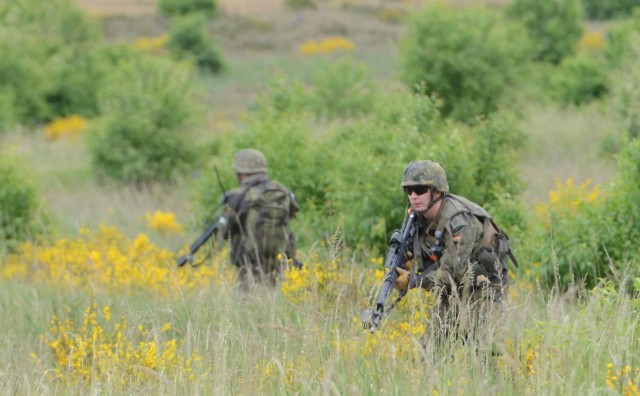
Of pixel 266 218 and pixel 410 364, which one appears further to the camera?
pixel 266 218

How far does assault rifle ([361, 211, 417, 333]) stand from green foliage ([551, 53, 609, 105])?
19682mm

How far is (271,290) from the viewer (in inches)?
301

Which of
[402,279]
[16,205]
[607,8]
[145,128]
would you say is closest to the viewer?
[402,279]

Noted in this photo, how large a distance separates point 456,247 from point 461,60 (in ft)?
44.2

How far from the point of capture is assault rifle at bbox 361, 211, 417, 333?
495 cm

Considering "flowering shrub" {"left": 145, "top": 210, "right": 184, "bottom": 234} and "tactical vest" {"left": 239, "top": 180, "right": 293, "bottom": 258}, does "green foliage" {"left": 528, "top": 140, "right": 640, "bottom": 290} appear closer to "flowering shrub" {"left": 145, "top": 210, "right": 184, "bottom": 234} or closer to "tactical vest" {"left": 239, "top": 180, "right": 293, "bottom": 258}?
"tactical vest" {"left": 239, "top": 180, "right": 293, "bottom": 258}

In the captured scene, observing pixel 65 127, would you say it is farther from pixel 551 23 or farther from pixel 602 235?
pixel 602 235

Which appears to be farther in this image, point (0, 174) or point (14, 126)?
point (14, 126)

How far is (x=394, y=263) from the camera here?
213 inches

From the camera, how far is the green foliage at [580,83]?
2448 centimetres

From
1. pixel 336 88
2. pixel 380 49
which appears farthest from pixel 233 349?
pixel 380 49

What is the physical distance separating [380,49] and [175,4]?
1224cm

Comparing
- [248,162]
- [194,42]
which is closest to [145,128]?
[248,162]

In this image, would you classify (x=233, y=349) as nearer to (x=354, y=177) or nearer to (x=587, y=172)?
(x=354, y=177)
